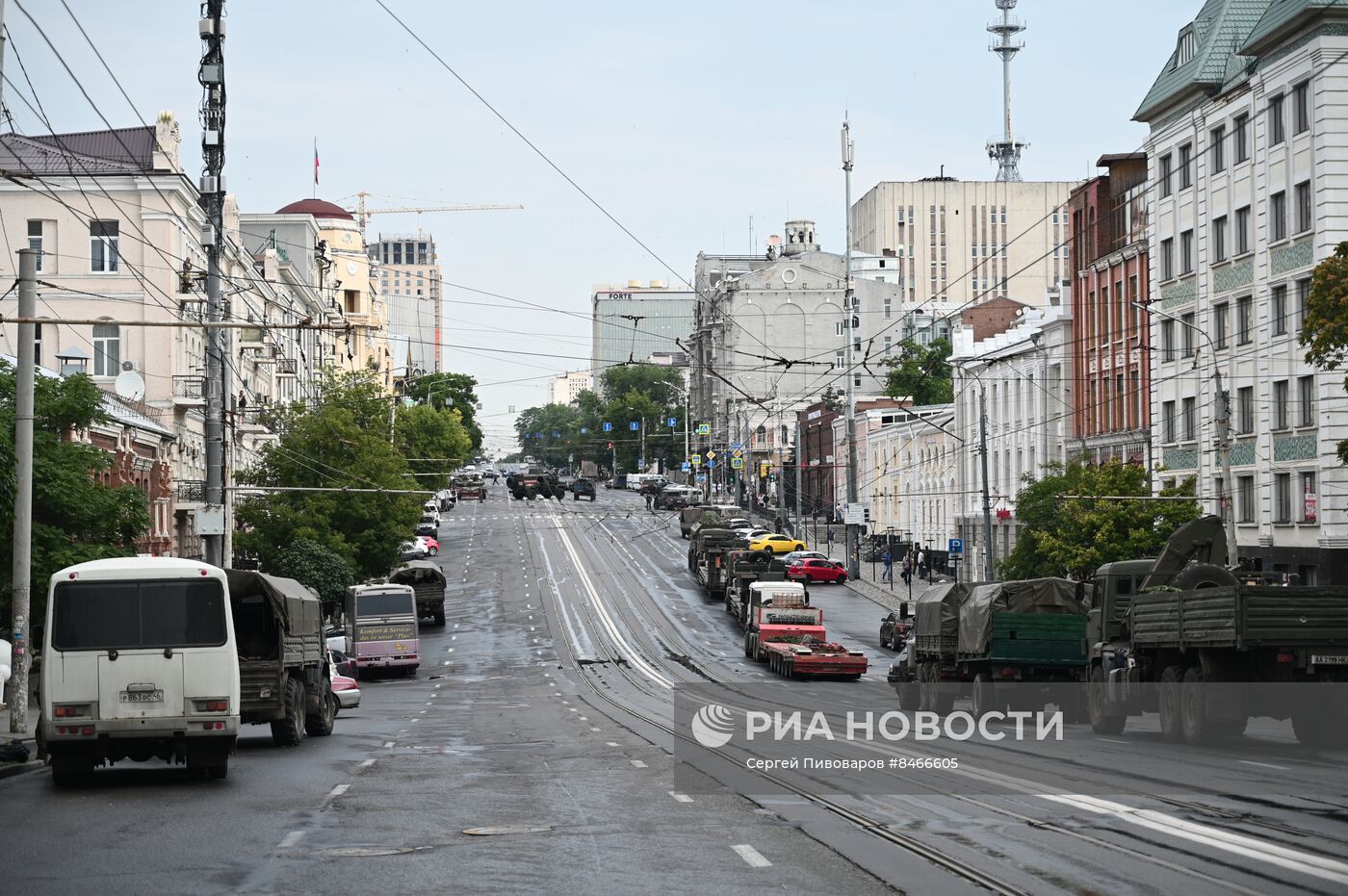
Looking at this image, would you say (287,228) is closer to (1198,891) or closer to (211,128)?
(211,128)

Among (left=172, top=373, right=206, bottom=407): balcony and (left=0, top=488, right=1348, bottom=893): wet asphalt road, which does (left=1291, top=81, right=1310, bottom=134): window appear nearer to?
(left=0, top=488, right=1348, bottom=893): wet asphalt road

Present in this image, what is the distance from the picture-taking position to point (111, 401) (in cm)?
6016

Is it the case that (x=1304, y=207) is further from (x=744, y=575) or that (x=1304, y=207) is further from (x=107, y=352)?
(x=107, y=352)

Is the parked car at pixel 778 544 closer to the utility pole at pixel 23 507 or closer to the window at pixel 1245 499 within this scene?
the window at pixel 1245 499

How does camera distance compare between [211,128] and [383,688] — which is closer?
[211,128]

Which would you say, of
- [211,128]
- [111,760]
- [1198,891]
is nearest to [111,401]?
[211,128]

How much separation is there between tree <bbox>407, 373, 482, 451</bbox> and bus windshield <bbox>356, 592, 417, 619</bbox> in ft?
392

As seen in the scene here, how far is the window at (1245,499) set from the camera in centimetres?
5319

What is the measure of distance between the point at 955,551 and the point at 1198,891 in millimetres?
58842

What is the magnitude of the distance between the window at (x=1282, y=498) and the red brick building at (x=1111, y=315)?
1060 centimetres

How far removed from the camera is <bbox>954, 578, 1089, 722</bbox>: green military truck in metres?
31.0

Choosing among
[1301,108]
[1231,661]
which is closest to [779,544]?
[1301,108]

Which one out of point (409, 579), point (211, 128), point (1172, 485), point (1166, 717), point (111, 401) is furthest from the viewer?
point (409, 579)

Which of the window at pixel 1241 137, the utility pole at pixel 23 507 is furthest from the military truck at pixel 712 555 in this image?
the utility pole at pixel 23 507
